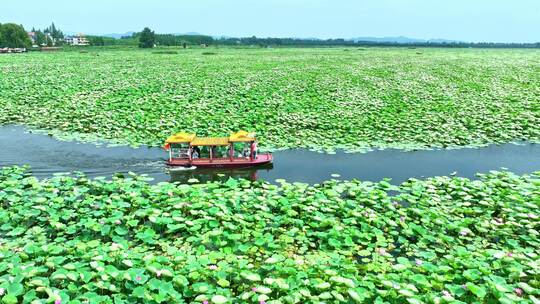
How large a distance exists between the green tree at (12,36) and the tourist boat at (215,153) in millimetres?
89751

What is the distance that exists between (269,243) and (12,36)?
9628 cm

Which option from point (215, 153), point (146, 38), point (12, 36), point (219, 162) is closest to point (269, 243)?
point (219, 162)

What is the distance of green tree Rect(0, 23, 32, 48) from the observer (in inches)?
3181

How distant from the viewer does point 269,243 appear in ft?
20.9

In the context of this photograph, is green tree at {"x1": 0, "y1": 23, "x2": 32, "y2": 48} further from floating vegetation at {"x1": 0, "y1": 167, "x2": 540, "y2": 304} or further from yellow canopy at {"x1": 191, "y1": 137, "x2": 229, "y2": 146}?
yellow canopy at {"x1": 191, "y1": 137, "x2": 229, "y2": 146}

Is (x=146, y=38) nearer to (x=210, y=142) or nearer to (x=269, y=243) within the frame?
(x=210, y=142)

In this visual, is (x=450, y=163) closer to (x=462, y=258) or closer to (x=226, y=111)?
(x=462, y=258)

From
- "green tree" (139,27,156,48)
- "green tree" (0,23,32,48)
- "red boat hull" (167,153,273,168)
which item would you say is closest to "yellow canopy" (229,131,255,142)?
"red boat hull" (167,153,273,168)

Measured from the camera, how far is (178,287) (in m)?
5.10

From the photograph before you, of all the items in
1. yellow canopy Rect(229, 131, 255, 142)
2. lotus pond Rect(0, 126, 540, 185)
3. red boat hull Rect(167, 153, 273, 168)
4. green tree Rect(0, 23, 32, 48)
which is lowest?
lotus pond Rect(0, 126, 540, 185)

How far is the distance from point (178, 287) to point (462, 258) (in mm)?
4301

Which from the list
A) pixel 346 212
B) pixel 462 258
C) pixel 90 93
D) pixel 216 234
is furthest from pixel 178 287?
pixel 90 93

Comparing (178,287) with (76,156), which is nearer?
(178,287)

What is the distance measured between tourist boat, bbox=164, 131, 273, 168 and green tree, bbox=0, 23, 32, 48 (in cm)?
8975
